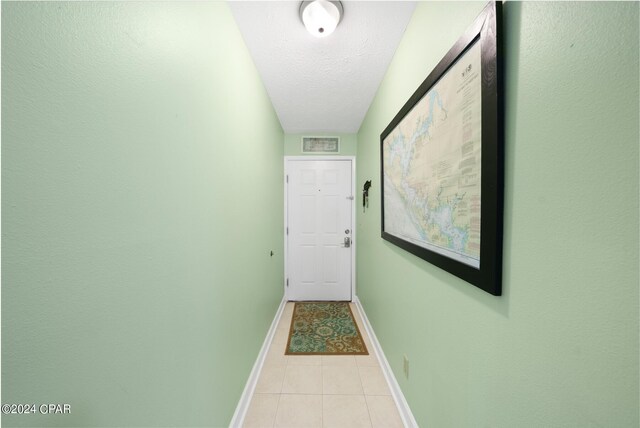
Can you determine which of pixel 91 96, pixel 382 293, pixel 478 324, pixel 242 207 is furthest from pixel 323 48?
pixel 382 293

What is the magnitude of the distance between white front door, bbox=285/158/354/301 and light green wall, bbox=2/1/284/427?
2007mm

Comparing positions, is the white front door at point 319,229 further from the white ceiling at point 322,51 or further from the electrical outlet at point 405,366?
the electrical outlet at point 405,366

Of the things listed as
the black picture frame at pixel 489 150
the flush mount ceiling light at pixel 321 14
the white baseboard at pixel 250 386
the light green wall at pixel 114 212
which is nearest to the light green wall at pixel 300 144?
the flush mount ceiling light at pixel 321 14

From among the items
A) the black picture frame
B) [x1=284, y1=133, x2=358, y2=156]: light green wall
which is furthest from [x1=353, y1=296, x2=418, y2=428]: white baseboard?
[x1=284, y1=133, x2=358, y2=156]: light green wall

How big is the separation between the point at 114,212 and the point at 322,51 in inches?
61.8

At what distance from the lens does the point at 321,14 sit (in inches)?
46.7

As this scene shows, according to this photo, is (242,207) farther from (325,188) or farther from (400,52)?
(325,188)

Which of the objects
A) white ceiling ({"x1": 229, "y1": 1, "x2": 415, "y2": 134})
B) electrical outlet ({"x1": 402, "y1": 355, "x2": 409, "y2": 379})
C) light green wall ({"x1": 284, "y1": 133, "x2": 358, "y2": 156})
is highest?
white ceiling ({"x1": 229, "y1": 1, "x2": 415, "y2": 134})

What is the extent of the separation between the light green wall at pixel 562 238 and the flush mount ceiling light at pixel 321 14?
59 centimetres

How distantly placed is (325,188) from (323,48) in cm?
179

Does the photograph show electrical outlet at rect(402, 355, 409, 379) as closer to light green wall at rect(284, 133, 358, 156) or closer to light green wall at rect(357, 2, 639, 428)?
light green wall at rect(357, 2, 639, 428)

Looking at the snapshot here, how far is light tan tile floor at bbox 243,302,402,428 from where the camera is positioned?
4.56 ft

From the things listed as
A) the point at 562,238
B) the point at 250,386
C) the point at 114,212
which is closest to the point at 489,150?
the point at 562,238

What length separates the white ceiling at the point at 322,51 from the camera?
1257 millimetres
